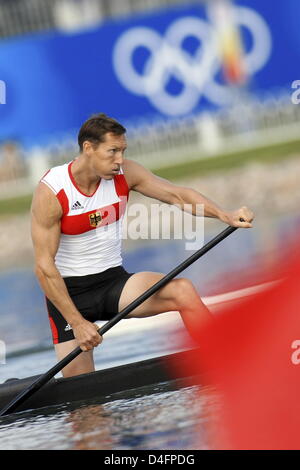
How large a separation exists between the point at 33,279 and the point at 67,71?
21.9ft

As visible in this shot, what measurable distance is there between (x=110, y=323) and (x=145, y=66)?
601 inches

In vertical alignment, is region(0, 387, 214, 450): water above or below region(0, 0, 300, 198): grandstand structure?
below

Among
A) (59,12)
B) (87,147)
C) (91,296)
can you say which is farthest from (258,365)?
(59,12)

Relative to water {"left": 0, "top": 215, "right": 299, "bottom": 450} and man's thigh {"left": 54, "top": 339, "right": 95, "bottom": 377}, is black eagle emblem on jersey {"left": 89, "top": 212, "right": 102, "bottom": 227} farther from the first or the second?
water {"left": 0, "top": 215, "right": 299, "bottom": 450}

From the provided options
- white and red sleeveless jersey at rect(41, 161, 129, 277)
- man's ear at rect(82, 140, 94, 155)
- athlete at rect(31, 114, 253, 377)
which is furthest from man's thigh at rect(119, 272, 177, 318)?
man's ear at rect(82, 140, 94, 155)

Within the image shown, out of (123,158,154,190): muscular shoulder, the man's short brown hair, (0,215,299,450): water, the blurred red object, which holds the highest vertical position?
the man's short brown hair

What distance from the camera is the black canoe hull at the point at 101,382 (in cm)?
682

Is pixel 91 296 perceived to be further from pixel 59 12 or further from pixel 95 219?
pixel 59 12

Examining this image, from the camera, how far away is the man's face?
6414mm

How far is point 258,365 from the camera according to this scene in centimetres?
673

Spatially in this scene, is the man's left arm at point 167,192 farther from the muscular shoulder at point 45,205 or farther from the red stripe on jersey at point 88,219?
the muscular shoulder at point 45,205

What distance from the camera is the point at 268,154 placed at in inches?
845

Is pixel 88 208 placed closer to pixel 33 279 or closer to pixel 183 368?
pixel 183 368
